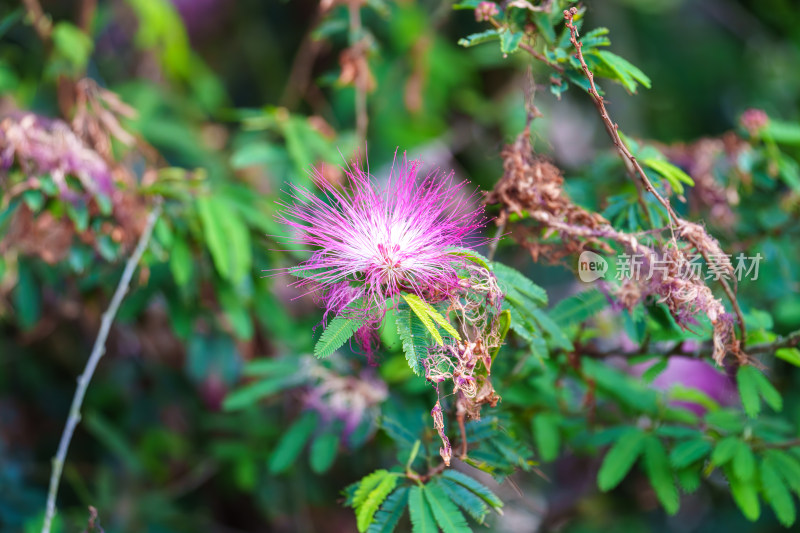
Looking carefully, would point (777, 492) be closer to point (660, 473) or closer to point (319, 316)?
point (660, 473)

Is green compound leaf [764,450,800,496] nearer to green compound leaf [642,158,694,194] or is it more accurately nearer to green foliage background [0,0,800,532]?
green foliage background [0,0,800,532]

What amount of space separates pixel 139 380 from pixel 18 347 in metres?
0.57

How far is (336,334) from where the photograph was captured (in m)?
1.37

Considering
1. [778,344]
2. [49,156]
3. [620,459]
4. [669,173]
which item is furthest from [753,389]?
[49,156]

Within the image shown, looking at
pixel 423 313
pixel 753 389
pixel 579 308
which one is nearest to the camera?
pixel 423 313

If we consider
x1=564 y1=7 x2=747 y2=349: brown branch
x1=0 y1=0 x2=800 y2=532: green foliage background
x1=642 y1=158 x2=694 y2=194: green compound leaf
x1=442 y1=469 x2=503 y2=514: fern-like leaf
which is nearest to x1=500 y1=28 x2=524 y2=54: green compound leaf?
x1=564 y1=7 x2=747 y2=349: brown branch

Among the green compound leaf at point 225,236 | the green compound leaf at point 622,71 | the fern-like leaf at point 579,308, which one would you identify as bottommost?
the fern-like leaf at point 579,308

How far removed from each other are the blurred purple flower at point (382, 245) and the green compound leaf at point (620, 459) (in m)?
0.88

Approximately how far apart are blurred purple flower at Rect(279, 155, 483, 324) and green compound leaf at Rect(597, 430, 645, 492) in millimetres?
876

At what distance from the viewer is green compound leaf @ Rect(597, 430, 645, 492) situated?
76.1 inches

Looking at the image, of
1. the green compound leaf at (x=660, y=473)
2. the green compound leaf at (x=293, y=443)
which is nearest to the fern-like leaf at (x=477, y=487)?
the green compound leaf at (x=660, y=473)

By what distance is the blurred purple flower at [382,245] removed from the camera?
1.44 metres

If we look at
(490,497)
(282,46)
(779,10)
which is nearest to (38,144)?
(490,497)

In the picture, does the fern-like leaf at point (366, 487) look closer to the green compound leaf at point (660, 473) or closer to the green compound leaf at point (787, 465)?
the green compound leaf at point (660, 473)
